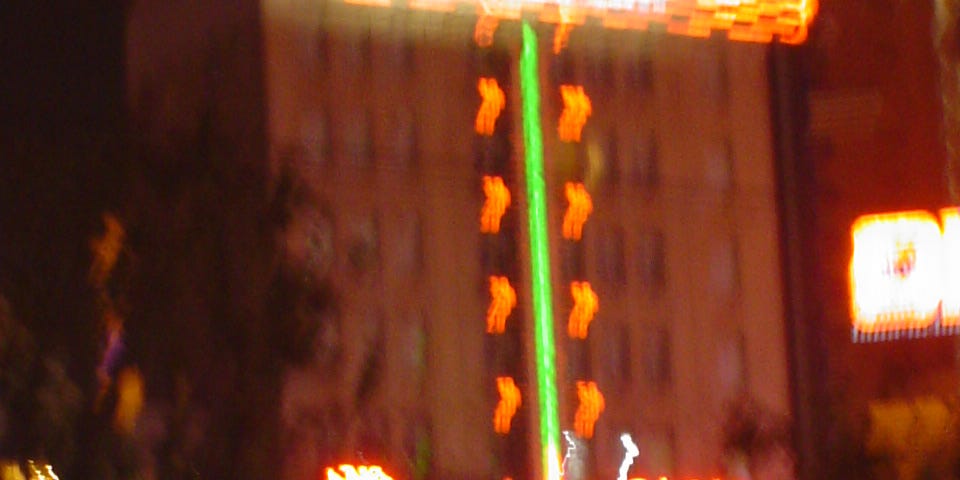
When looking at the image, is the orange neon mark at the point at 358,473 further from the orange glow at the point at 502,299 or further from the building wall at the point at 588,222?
the orange glow at the point at 502,299

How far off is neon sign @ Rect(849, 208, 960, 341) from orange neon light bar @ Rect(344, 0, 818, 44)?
5271 mm

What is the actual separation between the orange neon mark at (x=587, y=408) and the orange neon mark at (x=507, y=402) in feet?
6.55

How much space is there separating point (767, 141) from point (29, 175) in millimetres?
38474

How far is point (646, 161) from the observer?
149 feet

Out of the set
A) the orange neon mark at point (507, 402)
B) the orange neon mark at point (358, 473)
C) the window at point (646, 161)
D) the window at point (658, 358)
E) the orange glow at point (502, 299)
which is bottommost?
the orange neon mark at point (358, 473)

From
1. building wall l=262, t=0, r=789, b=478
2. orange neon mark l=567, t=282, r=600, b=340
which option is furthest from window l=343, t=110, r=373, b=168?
orange neon mark l=567, t=282, r=600, b=340

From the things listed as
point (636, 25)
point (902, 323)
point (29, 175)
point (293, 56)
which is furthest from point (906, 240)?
point (293, 56)

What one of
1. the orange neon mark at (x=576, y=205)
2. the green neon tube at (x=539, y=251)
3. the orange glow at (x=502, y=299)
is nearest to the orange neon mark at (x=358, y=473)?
the orange glow at (x=502, y=299)

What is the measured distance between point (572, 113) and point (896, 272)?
20.4 meters

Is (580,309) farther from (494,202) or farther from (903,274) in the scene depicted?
(903,274)

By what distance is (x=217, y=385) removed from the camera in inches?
326

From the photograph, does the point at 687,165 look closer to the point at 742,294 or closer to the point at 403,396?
the point at 742,294

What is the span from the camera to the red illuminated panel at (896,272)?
1859cm

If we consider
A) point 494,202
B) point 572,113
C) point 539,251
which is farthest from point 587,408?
point 539,251
